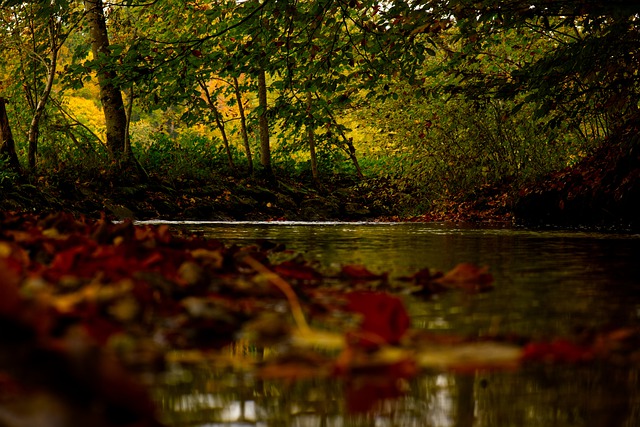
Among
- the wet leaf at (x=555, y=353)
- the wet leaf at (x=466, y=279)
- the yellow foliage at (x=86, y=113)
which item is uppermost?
the yellow foliage at (x=86, y=113)

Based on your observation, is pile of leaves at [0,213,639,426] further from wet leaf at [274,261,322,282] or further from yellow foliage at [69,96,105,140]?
yellow foliage at [69,96,105,140]

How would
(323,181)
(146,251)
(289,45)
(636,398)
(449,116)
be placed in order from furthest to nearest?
(323,181) < (449,116) < (289,45) < (146,251) < (636,398)

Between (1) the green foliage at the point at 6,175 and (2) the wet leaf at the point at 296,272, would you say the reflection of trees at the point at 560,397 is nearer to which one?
(2) the wet leaf at the point at 296,272

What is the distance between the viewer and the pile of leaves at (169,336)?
65 cm

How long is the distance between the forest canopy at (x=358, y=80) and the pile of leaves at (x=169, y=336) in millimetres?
4577

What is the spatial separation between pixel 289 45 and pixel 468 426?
6.59m

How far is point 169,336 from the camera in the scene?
1.19m

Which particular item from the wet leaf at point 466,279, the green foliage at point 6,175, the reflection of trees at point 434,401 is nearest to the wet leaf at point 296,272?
the wet leaf at point 466,279

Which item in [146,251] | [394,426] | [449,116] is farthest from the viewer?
[449,116]

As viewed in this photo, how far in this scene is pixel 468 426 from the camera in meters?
0.82

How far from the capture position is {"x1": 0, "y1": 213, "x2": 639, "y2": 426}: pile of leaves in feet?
2.13

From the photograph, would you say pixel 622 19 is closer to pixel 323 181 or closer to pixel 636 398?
pixel 636 398

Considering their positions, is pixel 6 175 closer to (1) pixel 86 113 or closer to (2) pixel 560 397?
(2) pixel 560 397

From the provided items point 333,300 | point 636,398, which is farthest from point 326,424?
point 333,300
